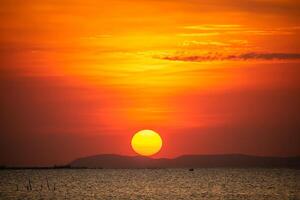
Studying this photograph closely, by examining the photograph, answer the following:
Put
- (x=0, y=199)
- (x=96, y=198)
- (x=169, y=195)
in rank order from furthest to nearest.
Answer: (x=169, y=195) → (x=96, y=198) → (x=0, y=199)

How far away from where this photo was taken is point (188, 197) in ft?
389

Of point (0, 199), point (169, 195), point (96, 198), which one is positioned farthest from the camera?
point (169, 195)

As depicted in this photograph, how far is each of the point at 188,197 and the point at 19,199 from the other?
96.8 ft

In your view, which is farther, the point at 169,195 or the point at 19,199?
the point at 169,195

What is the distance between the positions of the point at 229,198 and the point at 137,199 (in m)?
16.0

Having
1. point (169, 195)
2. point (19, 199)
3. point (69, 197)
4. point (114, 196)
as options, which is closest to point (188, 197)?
point (169, 195)

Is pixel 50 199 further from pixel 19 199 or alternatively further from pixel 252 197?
pixel 252 197

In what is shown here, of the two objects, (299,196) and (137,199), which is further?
(299,196)

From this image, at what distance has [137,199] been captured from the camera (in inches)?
4385

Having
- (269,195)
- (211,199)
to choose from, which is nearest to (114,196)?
(211,199)

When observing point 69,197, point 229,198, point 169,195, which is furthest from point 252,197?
point 69,197

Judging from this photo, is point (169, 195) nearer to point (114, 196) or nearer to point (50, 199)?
point (114, 196)

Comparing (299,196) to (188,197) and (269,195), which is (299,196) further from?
(188,197)

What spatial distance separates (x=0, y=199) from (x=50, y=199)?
913cm
